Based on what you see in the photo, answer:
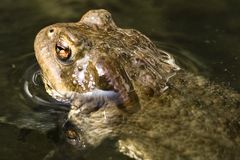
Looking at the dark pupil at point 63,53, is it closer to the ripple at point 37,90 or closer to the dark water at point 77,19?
the ripple at point 37,90

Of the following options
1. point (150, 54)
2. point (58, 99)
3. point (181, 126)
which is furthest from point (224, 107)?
point (58, 99)

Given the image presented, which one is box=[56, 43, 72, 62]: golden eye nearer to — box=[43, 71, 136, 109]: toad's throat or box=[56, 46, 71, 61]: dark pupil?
box=[56, 46, 71, 61]: dark pupil

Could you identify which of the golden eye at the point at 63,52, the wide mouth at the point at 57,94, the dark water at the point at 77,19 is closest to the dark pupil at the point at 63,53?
the golden eye at the point at 63,52

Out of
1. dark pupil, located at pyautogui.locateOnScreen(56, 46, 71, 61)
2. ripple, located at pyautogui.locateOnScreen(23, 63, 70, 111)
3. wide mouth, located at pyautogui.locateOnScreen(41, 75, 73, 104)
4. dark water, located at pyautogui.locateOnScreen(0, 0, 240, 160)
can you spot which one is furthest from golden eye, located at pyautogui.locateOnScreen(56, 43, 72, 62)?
dark water, located at pyautogui.locateOnScreen(0, 0, 240, 160)

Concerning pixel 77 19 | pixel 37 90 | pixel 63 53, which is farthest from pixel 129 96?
pixel 77 19

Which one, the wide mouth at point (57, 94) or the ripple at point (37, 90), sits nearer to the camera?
the wide mouth at point (57, 94)

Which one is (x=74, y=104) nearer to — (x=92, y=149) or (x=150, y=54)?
(x=92, y=149)
